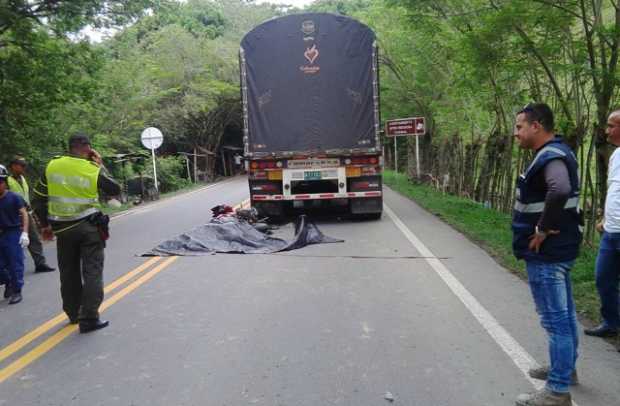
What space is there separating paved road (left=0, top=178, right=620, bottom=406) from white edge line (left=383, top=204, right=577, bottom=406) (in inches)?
0.8

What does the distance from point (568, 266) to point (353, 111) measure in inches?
350

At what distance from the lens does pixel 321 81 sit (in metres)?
12.2

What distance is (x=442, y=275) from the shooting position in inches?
281

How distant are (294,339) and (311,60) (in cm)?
833

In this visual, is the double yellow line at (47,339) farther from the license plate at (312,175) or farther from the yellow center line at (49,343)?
the license plate at (312,175)

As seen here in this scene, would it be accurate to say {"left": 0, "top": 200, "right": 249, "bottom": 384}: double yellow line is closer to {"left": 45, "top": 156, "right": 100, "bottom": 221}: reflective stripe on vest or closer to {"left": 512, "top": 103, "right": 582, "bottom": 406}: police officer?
{"left": 45, "top": 156, "right": 100, "bottom": 221}: reflective stripe on vest

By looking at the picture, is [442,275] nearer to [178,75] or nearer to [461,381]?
[461,381]

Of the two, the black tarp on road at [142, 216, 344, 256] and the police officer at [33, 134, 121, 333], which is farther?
the black tarp on road at [142, 216, 344, 256]

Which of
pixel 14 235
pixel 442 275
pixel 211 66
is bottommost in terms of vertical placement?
pixel 442 275

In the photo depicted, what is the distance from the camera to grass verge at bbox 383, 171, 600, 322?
19.6 feet

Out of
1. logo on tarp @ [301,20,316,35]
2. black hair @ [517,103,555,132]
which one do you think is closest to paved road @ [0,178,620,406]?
black hair @ [517,103,555,132]

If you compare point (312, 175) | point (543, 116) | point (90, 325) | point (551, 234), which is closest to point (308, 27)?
point (312, 175)

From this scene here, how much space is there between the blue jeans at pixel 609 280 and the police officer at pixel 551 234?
132cm

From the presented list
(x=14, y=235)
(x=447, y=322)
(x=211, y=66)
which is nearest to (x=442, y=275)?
(x=447, y=322)
